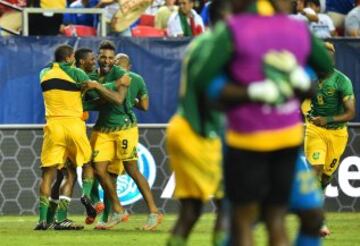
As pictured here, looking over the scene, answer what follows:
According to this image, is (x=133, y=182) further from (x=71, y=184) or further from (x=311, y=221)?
(x=311, y=221)

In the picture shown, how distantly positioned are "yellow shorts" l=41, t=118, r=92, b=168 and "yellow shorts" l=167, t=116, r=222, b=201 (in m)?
6.61

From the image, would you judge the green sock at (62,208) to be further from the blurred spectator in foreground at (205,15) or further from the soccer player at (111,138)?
the blurred spectator in foreground at (205,15)

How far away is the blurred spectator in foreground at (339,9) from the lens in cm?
2316

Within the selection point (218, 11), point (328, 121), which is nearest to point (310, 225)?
point (218, 11)

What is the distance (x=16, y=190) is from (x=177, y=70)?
116 inches

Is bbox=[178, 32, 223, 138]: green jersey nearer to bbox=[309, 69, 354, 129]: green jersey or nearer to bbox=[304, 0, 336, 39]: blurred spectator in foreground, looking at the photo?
bbox=[309, 69, 354, 129]: green jersey

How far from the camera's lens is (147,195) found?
16.9 metres

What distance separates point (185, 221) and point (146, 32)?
38.4 ft

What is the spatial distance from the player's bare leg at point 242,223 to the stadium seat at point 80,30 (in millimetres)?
12934

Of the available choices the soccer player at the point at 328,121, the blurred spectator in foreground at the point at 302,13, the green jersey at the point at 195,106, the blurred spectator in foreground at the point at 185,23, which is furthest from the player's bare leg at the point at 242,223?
the blurred spectator in foreground at the point at 302,13

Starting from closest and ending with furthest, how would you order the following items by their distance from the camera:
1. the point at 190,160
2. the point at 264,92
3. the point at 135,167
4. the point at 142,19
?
the point at 264,92 < the point at 190,160 < the point at 135,167 < the point at 142,19

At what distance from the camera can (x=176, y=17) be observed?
21844 millimetres

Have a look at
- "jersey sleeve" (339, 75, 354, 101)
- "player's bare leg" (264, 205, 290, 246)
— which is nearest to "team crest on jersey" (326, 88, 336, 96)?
"jersey sleeve" (339, 75, 354, 101)

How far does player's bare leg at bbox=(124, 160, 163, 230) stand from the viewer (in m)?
16.9
